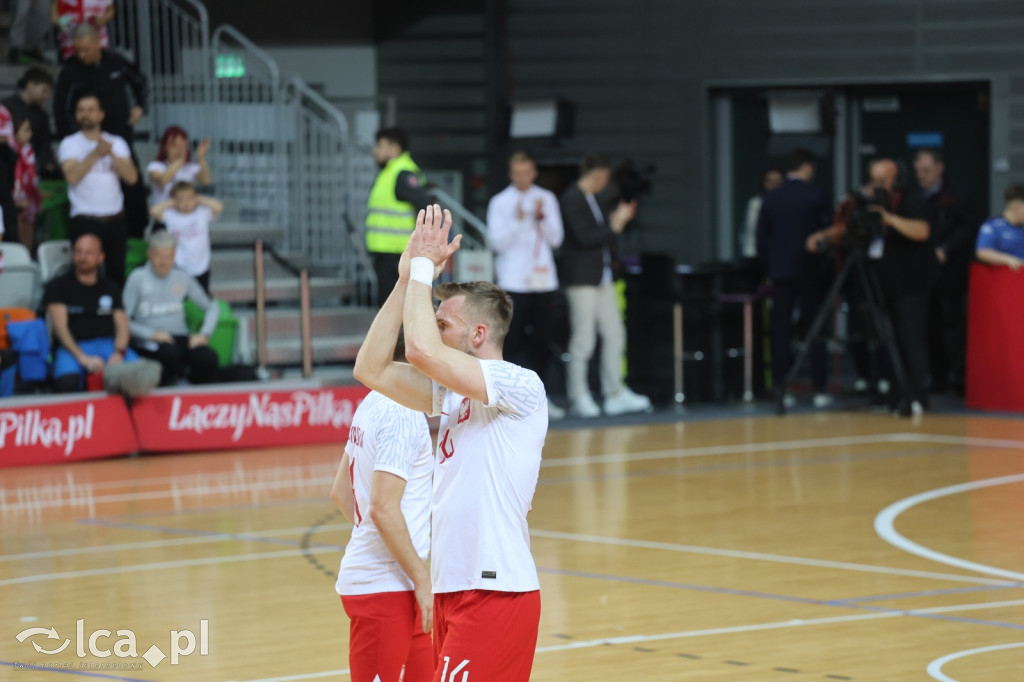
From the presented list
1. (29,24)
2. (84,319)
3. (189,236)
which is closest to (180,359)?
Result: (84,319)

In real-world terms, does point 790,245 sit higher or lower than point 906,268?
higher

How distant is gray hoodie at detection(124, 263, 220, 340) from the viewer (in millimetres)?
13359

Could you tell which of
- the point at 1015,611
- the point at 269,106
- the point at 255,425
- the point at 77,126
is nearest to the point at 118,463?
the point at 255,425

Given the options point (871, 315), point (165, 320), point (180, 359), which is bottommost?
point (180, 359)

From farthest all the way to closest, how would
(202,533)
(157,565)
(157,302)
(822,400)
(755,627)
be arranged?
1. (822,400)
2. (157,302)
3. (202,533)
4. (157,565)
5. (755,627)

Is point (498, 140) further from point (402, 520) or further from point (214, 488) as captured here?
point (402, 520)

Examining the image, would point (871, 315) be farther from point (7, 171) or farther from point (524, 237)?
point (7, 171)

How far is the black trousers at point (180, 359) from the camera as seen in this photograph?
13.2m

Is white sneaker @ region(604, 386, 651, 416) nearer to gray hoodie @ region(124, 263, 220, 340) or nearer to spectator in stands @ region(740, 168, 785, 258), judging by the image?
spectator in stands @ region(740, 168, 785, 258)

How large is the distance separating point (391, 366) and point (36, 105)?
10685 millimetres

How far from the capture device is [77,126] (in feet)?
47.7

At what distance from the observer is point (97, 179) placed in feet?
45.1

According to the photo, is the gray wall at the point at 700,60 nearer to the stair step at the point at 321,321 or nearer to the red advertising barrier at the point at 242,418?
Result: the stair step at the point at 321,321

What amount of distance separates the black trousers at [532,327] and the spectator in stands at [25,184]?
4483mm
